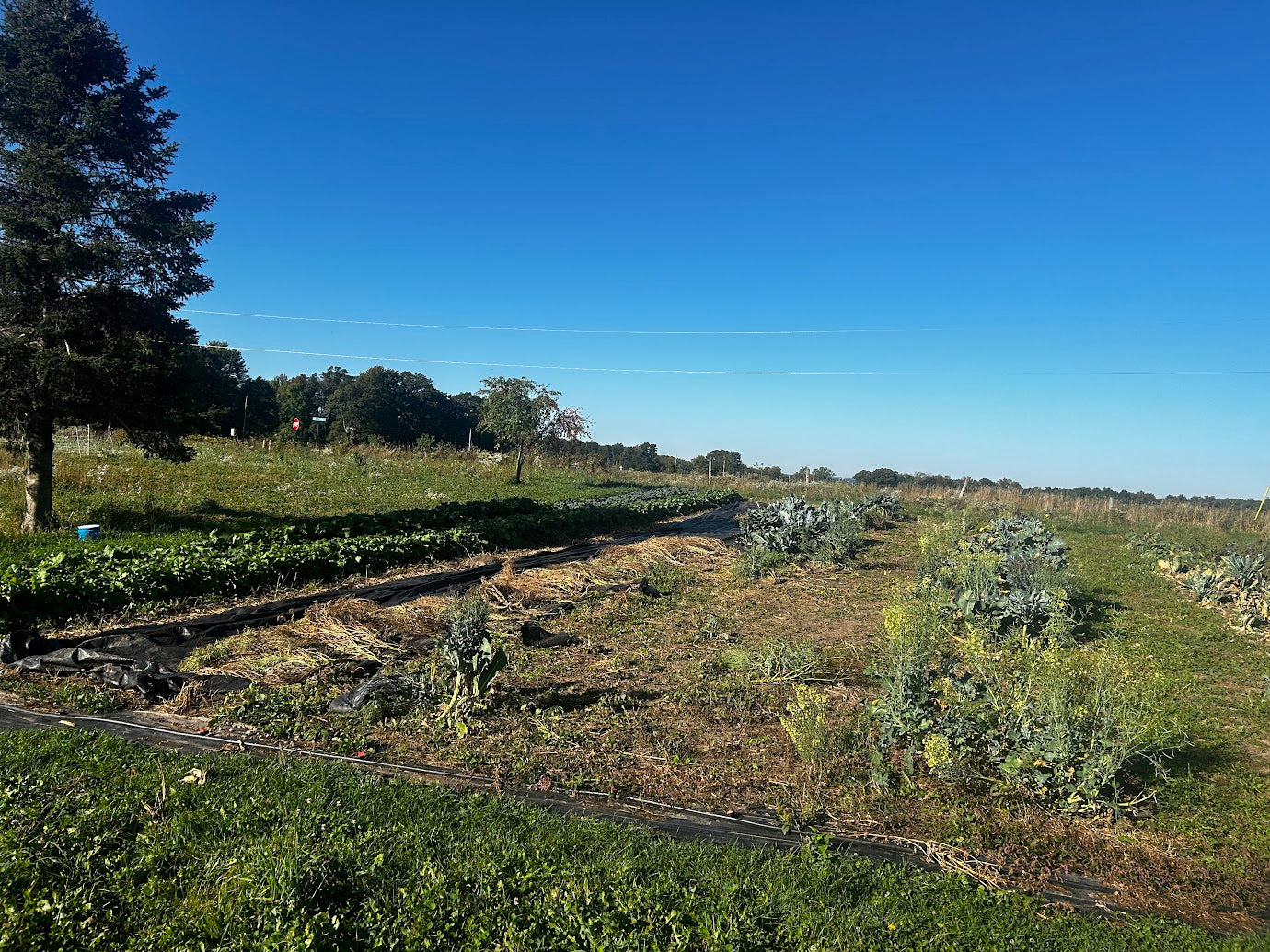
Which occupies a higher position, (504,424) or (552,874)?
(504,424)

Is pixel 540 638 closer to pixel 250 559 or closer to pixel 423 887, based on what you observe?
pixel 250 559

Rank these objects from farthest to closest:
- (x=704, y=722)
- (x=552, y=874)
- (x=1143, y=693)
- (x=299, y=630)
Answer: (x=299, y=630) → (x=704, y=722) → (x=1143, y=693) → (x=552, y=874)

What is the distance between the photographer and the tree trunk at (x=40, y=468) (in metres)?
11.7

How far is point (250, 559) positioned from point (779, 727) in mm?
7596

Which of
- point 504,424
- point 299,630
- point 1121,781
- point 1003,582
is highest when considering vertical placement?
point 504,424

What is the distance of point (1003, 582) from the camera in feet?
37.1

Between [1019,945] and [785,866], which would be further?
[785,866]

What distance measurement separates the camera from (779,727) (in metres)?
5.80

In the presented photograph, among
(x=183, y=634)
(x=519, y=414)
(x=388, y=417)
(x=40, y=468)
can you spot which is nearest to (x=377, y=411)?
(x=388, y=417)

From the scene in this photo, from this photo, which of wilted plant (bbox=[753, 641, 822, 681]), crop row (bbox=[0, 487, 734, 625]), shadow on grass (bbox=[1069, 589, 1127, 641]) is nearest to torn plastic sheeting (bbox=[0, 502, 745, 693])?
crop row (bbox=[0, 487, 734, 625])

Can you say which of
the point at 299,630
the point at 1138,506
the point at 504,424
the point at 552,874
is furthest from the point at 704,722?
the point at 1138,506

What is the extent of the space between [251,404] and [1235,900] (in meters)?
67.1

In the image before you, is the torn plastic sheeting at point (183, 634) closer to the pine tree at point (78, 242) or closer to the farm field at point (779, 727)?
the farm field at point (779, 727)

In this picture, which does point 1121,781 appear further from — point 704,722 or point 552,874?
point 552,874
